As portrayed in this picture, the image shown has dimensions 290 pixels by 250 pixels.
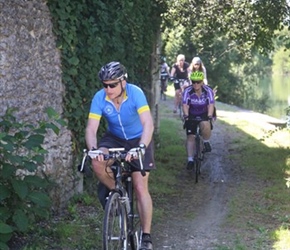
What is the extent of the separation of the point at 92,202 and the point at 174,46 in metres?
25.6

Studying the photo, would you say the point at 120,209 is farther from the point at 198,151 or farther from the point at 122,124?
the point at 198,151

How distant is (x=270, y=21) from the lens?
1286 cm

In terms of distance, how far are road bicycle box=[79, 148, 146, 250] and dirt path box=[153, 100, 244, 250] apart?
1.12 metres

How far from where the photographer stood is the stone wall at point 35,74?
21.1 ft

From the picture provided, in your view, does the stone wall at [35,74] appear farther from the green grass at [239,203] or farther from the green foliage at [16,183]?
the green foliage at [16,183]

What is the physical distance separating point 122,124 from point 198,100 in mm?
4971

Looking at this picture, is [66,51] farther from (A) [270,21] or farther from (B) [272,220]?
(A) [270,21]

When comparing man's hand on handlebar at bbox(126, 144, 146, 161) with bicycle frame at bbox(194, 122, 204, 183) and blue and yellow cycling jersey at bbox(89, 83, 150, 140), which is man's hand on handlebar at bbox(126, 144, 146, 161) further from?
bicycle frame at bbox(194, 122, 204, 183)

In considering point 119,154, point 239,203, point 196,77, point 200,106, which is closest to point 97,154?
point 119,154

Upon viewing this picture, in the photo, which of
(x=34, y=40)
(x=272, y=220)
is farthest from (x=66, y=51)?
(x=272, y=220)

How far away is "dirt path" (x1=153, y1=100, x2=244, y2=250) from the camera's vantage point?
7.18 meters

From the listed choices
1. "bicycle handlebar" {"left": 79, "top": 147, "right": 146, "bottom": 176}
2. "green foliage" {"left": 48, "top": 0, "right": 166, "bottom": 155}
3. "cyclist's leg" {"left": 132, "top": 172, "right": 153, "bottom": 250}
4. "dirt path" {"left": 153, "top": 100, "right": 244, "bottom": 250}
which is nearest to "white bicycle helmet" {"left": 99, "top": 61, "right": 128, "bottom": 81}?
"bicycle handlebar" {"left": 79, "top": 147, "right": 146, "bottom": 176}

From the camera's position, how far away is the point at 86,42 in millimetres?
8266

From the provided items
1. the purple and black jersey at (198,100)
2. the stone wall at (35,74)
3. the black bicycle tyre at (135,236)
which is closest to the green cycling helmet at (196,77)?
the purple and black jersey at (198,100)
